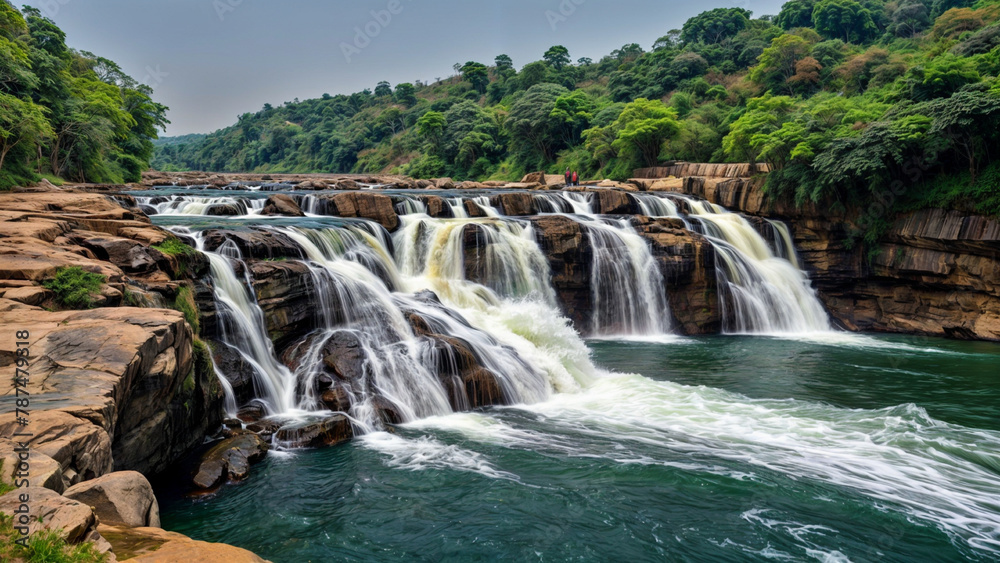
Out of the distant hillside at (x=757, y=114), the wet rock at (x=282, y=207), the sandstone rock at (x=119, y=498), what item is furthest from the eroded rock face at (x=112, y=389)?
the distant hillside at (x=757, y=114)

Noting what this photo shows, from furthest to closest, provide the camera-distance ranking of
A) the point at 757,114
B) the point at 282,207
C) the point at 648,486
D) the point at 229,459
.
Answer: the point at 757,114, the point at 282,207, the point at 229,459, the point at 648,486

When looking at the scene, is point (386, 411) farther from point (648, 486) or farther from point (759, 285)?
point (759, 285)

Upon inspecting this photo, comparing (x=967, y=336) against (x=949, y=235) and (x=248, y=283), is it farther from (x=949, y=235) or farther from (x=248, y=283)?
(x=248, y=283)

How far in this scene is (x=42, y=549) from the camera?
300cm

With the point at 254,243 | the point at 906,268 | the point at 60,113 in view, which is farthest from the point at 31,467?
the point at 60,113

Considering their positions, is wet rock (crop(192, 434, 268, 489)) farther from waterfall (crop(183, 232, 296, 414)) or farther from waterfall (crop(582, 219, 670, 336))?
waterfall (crop(582, 219, 670, 336))

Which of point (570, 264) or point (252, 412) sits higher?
point (570, 264)

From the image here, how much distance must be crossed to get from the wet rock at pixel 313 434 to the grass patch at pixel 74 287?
308cm

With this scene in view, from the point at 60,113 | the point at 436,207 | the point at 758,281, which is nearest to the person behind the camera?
the point at 758,281

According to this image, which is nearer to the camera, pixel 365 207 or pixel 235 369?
pixel 235 369

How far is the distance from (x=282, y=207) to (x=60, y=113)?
13413 mm

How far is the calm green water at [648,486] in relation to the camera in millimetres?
5914

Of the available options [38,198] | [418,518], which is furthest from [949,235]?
[38,198]

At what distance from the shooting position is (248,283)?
433 inches
